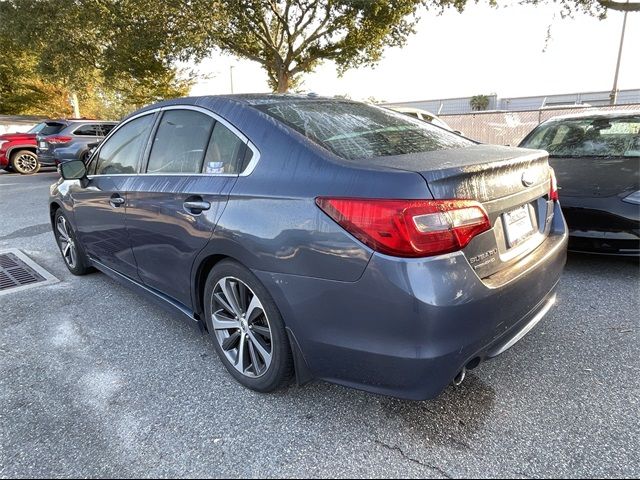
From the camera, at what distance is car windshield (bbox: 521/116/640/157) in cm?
439

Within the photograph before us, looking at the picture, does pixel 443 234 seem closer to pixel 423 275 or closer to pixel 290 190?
pixel 423 275

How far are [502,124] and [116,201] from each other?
1271 cm

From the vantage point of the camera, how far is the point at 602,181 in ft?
12.6

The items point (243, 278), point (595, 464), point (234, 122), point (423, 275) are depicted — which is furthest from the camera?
point (234, 122)

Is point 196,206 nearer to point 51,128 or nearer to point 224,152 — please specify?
point 224,152

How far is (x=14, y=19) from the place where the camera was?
15.4 metres

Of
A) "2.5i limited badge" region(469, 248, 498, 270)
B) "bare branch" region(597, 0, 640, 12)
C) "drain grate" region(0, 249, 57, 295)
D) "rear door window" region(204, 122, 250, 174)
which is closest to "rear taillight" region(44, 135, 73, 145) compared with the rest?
"drain grate" region(0, 249, 57, 295)

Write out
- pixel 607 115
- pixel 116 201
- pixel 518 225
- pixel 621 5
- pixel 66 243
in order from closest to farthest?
pixel 518 225 < pixel 116 201 < pixel 66 243 < pixel 607 115 < pixel 621 5

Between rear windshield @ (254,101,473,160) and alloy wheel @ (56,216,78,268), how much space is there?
283 cm

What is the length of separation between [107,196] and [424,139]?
234cm

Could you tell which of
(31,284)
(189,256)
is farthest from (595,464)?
(31,284)

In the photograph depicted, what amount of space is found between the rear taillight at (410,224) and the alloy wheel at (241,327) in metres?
0.73

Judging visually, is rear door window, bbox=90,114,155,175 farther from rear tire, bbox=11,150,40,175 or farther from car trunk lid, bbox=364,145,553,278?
rear tire, bbox=11,150,40,175

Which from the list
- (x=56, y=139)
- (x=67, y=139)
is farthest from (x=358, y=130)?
(x=56, y=139)
